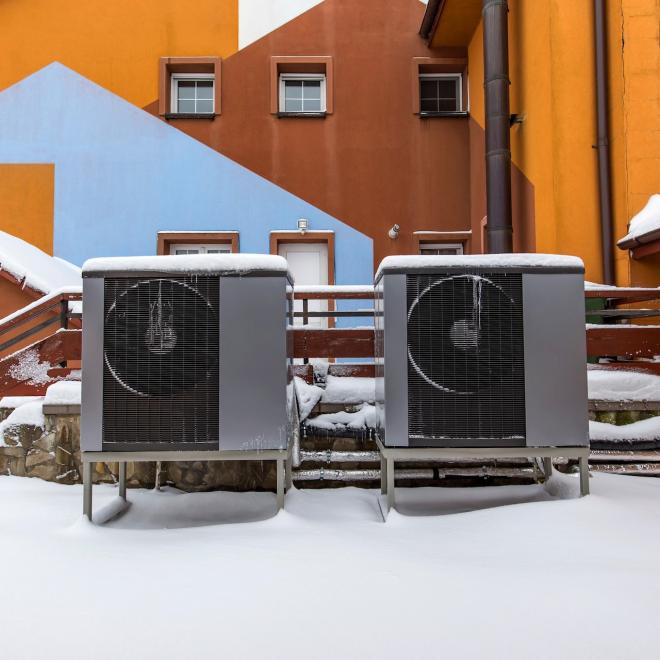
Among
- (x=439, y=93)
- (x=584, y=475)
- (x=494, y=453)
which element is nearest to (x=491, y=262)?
(x=494, y=453)

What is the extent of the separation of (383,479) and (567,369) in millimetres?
1156

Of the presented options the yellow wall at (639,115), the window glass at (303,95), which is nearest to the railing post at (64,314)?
the yellow wall at (639,115)

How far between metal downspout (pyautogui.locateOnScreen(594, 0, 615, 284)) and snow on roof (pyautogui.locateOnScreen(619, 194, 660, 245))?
264mm

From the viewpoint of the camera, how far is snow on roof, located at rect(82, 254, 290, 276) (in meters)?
2.43

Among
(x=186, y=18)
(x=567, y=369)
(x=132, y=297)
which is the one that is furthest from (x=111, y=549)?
(x=186, y=18)

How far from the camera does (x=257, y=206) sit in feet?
26.4

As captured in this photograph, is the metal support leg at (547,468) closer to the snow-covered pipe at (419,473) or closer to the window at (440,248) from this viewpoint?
the snow-covered pipe at (419,473)

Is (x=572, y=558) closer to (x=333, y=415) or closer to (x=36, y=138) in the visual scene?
(x=333, y=415)

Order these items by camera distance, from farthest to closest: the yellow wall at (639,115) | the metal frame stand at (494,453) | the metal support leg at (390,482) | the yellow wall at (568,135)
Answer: the yellow wall at (568,135) → the yellow wall at (639,115) → the metal support leg at (390,482) → the metal frame stand at (494,453)

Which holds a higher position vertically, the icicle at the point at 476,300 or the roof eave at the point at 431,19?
the roof eave at the point at 431,19

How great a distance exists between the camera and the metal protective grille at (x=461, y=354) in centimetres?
245

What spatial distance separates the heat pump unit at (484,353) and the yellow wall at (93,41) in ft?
23.9

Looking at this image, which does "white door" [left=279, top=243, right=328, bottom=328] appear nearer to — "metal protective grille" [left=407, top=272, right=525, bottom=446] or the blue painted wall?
the blue painted wall

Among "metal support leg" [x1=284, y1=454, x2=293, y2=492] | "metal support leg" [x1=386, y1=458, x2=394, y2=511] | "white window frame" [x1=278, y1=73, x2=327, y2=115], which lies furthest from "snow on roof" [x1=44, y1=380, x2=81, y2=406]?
"white window frame" [x1=278, y1=73, x2=327, y2=115]
